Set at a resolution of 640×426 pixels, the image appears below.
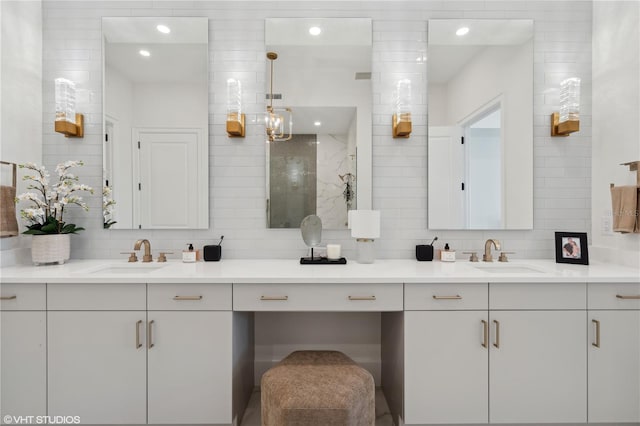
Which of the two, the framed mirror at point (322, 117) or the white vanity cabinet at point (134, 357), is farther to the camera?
the framed mirror at point (322, 117)

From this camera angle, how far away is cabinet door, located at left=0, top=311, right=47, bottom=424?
5.43ft

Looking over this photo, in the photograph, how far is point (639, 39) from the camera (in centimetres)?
198

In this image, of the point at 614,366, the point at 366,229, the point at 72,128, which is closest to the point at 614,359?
the point at 614,366

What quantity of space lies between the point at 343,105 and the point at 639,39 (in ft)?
6.13

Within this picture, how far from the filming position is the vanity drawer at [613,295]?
168cm

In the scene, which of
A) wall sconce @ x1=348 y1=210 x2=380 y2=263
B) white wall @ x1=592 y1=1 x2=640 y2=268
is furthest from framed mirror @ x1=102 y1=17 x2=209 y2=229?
white wall @ x1=592 y1=1 x2=640 y2=268

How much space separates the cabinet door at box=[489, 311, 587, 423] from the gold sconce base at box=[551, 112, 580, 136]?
49.5 inches

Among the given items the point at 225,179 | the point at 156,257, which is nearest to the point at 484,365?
the point at 225,179

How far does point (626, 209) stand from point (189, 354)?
2654mm

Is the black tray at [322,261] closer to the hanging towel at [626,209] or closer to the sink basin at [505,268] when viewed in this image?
the sink basin at [505,268]

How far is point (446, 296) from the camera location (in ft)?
5.51

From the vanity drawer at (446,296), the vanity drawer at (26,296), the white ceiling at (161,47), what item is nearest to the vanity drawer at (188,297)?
the vanity drawer at (26,296)

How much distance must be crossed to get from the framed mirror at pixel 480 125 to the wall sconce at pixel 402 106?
181mm

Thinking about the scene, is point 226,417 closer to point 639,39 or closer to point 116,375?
point 116,375
